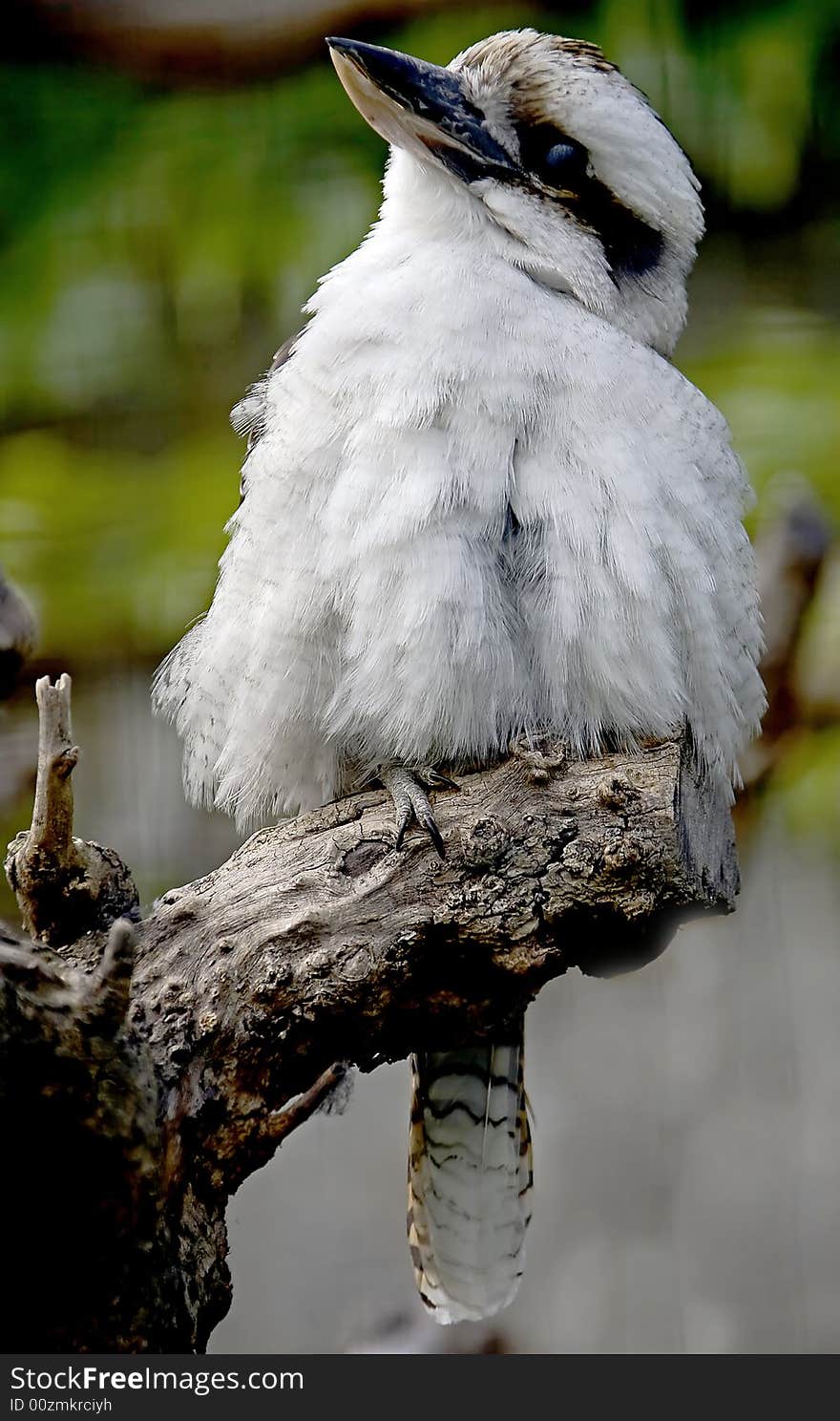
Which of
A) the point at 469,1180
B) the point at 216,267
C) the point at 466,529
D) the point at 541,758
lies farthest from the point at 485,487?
the point at 216,267

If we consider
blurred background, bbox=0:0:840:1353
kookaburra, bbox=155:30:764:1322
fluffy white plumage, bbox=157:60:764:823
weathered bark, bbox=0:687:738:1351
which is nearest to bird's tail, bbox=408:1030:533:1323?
kookaburra, bbox=155:30:764:1322

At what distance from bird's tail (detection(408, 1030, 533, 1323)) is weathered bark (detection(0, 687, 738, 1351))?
227 millimetres

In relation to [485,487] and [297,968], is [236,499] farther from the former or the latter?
[297,968]

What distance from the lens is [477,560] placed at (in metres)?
1.09

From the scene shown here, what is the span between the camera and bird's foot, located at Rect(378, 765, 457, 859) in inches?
41.4

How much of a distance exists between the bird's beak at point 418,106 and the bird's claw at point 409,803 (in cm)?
56

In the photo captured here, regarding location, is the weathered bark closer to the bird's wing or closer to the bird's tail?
the bird's wing

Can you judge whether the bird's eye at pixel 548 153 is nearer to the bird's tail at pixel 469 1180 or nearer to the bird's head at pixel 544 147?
the bird's head at pixel 544 147

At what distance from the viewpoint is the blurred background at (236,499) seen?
73.8 inches

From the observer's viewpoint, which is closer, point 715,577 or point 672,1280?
point 715,577
